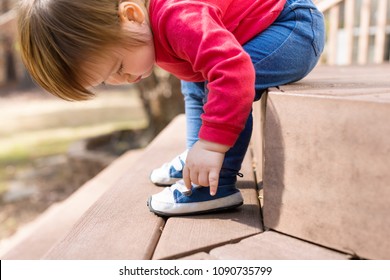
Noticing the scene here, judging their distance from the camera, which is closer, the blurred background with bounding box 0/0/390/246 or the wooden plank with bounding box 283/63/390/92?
the wooden plank with bounding box 283/63/390/92

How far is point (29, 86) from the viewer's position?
1116 cm

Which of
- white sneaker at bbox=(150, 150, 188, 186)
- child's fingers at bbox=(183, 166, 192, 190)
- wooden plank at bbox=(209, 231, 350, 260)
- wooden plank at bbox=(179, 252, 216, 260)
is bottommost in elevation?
white sneaker at bbox=(150, 150, 188, 186)

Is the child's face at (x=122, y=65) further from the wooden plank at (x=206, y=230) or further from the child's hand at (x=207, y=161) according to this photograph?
the wooden plank at (x=206, y=230)

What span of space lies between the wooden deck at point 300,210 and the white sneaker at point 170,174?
0.23 metres

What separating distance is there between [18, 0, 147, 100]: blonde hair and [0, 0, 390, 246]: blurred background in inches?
90.5

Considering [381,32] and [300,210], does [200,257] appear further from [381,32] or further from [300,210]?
[381,32]

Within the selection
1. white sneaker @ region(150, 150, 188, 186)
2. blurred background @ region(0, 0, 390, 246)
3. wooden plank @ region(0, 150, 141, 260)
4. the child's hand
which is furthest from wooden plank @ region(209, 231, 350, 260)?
blurred background @ region(0, 0, 390, 246)

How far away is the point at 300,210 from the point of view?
101 cm

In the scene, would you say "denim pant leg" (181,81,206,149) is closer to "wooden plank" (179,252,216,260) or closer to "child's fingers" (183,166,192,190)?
"child's fingers" (183,166,192,190)

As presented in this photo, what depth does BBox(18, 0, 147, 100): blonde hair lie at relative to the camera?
3.50 feet

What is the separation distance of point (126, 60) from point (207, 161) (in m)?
0.33

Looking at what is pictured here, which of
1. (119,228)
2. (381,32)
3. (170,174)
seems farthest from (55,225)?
(381,32)

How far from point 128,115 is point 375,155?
6636mm

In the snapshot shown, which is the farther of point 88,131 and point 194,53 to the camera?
point 88,131
